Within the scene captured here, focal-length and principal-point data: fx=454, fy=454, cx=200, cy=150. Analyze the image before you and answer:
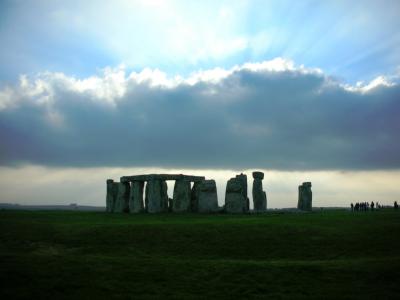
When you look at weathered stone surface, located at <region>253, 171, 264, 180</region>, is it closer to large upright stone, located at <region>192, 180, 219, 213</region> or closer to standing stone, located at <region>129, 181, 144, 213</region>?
large upright stone, located at <region>192, 180, 219, 213</region>

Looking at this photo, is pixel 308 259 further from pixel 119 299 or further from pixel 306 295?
pixel 119 299

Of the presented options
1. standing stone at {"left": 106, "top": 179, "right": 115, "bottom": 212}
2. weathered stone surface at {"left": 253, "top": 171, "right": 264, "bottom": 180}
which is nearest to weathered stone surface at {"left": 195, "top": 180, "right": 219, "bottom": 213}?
weathered stone surface at {"left": 253, "top": 171, "right": 264, "bottom": 180}

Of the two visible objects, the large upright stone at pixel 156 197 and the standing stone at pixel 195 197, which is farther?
the large upright stone at pixel 156 197

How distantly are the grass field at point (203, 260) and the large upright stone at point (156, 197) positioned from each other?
12.7 meters

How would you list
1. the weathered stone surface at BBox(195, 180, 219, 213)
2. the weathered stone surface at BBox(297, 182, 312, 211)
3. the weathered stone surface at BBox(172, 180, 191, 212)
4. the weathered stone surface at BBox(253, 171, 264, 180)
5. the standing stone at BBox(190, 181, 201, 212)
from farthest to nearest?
the weathered stone surface at BBox(297, 182, 312, 211)
the weathered stone surface at BBox(253, 171, 264, 180)
the standing stone at BBox(190, 181, 201, 212)
the weathered stone surface at BBox(172, 180, 191, 212)
the weathered stone surface at BBox(195, 180, 219, 213)

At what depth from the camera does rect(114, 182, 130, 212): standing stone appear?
39.8 m

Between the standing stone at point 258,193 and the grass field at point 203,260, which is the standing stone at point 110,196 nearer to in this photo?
the standing stone at point 258,193

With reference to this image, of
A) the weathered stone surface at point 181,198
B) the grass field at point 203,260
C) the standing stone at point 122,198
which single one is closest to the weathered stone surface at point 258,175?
the weathered stone surface at point 181,198

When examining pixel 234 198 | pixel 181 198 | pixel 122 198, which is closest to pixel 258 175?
pixel 234 198

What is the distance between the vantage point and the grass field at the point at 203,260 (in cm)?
1328

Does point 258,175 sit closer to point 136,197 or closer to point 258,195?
point 258,195

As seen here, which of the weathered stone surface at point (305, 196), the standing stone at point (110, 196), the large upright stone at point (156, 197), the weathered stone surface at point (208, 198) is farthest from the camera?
the standing stone at point (110, 196)

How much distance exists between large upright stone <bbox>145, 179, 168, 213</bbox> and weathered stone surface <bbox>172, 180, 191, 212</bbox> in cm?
129

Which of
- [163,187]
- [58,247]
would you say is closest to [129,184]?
[163,187]
